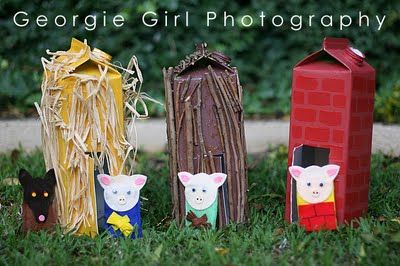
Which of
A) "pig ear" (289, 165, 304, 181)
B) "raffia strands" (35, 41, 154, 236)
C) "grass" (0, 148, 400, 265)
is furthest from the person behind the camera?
"pig ear" (289, 165, 304, 181)

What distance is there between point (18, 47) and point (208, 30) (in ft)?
4.85

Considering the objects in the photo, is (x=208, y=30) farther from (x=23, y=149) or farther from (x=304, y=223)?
(x=304, y=223)

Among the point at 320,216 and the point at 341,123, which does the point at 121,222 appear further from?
the point at 341,123

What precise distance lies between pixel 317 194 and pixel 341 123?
1.07 feet

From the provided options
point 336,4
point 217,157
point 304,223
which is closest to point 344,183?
point 304,223

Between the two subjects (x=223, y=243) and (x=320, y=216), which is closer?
(x=223, y=243)

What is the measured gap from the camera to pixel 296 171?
3125mm

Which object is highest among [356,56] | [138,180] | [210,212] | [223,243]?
[356,56]

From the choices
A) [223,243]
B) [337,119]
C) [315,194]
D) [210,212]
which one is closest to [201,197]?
[210,212]

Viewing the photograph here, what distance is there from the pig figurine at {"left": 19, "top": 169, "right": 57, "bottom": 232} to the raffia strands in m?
0.04

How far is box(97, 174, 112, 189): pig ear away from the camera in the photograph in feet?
9.95

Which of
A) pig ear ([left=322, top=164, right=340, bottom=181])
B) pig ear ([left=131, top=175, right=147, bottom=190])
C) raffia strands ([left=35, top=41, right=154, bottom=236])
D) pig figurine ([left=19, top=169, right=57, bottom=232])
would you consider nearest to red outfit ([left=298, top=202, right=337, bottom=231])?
pig ear ([left=322, top=164, right=340, bottom=181])

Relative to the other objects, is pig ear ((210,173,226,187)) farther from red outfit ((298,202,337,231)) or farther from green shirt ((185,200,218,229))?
red outfit ((298,202,337,231))

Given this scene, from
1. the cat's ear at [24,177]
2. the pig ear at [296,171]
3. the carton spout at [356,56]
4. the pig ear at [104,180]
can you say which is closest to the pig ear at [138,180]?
the pig ear at [104,180]
